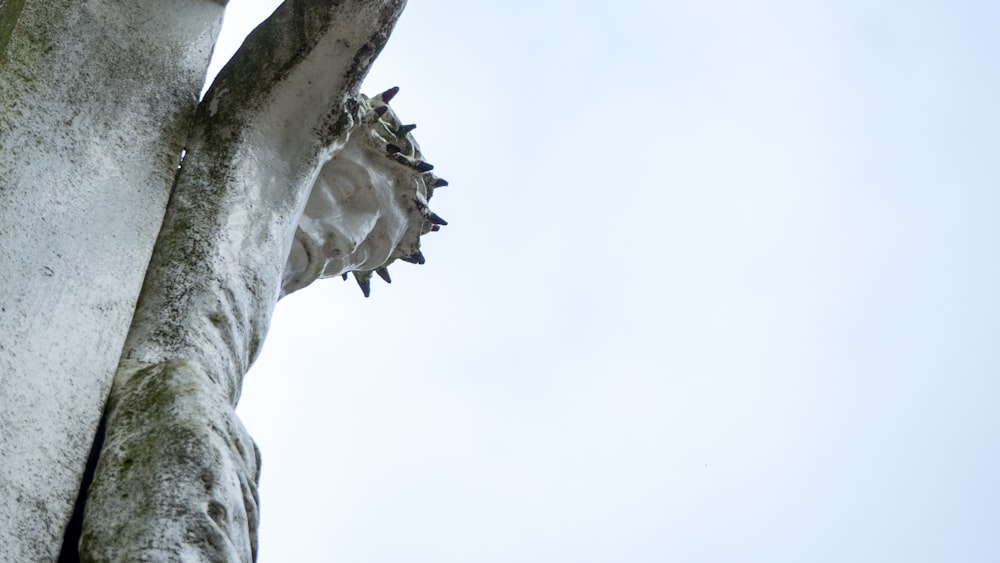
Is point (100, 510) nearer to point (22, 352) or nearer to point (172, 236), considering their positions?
point (22, 352)

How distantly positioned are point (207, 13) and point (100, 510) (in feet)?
6.42

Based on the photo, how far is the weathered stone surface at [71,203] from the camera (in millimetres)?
3428

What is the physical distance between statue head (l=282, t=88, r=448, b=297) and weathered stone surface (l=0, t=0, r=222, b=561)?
20.6 inches

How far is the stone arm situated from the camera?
3.33 m

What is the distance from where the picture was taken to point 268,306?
4.32 meters

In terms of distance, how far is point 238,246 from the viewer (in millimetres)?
4246

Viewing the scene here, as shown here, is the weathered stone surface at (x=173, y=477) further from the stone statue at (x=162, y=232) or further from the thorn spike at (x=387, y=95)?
the thorn spike at (x=387, y=95)

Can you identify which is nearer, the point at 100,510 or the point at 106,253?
the point at 100,510

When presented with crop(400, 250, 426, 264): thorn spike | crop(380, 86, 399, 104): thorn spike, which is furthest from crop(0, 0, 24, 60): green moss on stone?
crop(400, 250, 426, 264): thorn spike

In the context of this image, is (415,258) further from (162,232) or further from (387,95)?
(162,232)

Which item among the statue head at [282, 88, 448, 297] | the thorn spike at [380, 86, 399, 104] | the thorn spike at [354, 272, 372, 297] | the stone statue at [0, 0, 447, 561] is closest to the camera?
the stone statue at [0, 0, 447, 561]

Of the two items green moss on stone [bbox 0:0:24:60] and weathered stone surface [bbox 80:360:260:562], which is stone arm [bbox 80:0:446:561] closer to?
weathered stone surface [bbox 80:360:260:562]

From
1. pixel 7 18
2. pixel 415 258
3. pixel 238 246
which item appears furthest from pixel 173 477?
pixel 415 258

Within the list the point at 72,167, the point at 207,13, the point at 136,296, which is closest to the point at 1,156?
the point at 72,167
